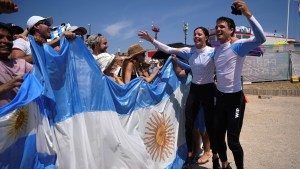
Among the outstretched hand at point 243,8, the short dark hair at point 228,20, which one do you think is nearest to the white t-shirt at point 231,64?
the short dark hair at point 228,20

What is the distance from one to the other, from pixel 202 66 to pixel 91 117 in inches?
77.2

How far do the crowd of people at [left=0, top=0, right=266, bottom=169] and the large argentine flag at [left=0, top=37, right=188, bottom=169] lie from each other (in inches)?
9.9

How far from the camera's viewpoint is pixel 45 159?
2.21m

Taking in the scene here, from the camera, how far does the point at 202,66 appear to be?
3807 mm

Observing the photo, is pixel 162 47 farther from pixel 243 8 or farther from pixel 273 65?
pixel 273 65

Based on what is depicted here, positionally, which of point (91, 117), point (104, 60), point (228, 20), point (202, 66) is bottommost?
point (91, 117)

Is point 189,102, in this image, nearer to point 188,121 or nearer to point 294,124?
point 188,121

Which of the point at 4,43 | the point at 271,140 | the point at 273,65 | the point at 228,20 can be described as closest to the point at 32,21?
the point at 4,43

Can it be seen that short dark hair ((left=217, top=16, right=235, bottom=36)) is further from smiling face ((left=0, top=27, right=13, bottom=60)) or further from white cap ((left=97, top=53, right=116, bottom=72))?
smiling face ((left=0, top=27, right=13, bottom=60))

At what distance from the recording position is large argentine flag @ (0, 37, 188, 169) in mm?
2289

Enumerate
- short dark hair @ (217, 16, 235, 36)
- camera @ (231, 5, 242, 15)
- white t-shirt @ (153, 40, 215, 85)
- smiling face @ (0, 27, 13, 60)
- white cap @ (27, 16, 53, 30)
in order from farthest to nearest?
white t-shirt @ (153, 40, 215, 85), short dark hair @ (217, 16, 235, 36), white cap @ (27, 16, 53, 30), camera @ (231, 5, 242, 15), smiling face @ (0, 27, 13, 60)

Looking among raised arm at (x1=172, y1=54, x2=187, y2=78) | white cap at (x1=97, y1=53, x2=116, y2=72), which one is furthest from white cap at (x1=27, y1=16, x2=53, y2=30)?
raised arm at (x1=172, y1=54, x2=187, y2=78)

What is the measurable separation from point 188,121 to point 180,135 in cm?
45

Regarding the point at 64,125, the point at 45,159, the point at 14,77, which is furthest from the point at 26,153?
the point at 14,77
